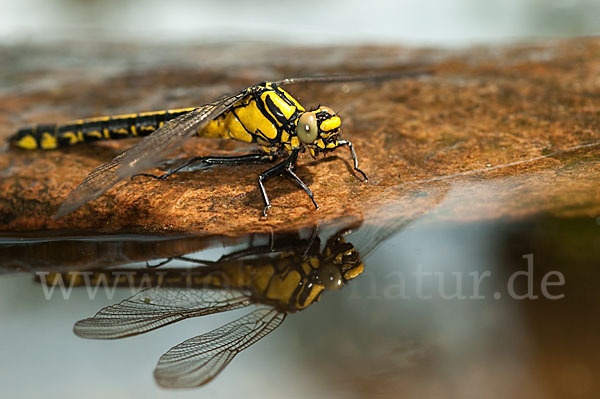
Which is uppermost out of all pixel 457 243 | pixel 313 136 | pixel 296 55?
pixel 296 55

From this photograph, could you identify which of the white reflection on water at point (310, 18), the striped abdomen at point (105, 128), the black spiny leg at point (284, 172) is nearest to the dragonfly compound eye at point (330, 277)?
the black spiny leg at point (284, 172)

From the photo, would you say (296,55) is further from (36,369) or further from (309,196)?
(36,369)

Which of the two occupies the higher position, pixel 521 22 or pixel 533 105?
pixel 521 22

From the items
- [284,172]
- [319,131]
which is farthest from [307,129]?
[284,172]

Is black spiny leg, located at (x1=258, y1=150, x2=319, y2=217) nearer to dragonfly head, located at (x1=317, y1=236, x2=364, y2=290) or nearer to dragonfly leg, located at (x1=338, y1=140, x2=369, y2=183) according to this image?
dragonfly leg, located at (x1=338, y1=140, x2=369, y2=183)

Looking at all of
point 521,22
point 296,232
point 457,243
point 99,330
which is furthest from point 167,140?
point 521,22

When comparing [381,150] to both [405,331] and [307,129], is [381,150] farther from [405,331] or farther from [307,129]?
[405,331]

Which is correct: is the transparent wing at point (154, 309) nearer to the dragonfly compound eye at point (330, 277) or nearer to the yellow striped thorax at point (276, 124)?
the dragonfly compound eye at point (330, 277)
